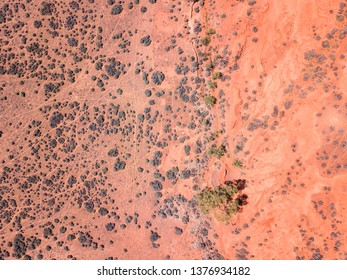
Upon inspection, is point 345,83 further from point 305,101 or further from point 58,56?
point 58,56

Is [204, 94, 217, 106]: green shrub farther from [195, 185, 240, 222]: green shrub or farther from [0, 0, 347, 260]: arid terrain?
[195, 185, 240, 222]: green shrub

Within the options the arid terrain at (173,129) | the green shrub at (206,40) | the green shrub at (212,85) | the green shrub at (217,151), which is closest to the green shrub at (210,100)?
the arid terrain at (173,129)

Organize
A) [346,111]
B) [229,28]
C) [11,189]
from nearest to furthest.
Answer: [346,111] → [229,28] → [11,189]

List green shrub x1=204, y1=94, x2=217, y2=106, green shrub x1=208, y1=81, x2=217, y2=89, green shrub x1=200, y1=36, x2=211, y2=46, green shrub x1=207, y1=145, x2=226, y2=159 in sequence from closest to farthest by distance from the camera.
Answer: green shrub x1=207, y1=145, x2=226, y2=159 < green shrub x1=204, y1=94, x2=217, y2=106 < green shrub x1=208, y1=81, x2=217, y2=89 < green shrub x1=200, y1=36, x2=211, y2=46

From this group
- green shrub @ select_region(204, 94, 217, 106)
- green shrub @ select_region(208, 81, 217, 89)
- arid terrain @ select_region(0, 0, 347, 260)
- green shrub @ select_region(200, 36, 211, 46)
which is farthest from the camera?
green shrub @ select_region(200, 36, 211, 46)

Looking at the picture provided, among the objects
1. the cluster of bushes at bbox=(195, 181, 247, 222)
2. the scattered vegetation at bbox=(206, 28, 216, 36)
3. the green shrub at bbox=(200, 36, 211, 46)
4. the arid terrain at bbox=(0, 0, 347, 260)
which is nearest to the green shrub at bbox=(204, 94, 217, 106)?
the arid terrain at bbox=(0, 0, 347, 260)

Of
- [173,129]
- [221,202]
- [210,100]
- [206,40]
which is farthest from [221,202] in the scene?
[206,40]

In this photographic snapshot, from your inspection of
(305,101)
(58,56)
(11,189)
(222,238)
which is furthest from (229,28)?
(11,189)

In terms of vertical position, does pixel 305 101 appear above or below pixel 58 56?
below
